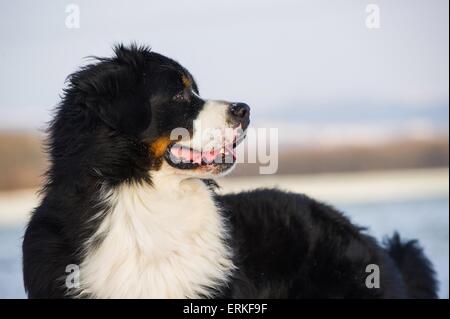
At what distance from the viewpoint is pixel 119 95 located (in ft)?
12.1

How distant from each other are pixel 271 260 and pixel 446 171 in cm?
1028

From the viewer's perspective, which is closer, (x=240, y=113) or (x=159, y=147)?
(x=159, y=147)

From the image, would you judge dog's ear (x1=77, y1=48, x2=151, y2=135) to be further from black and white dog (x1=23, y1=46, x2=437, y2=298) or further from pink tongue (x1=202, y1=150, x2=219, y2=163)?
pink tongue (x1=202, y1=150, x2=219, y2=163)

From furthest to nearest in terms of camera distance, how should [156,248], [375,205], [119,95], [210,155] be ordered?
[375,205] → [210,155] → [119,95] → [156,248]

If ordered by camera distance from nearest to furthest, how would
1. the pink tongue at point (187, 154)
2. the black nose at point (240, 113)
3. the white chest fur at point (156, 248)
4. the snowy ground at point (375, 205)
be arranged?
the white chest fur at point (156, 248) → the pink tongue at point (187, 154) → the black nose at point (240, 113) → the snowy ground at point (375, 205)

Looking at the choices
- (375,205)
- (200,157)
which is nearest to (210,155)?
(200,157)

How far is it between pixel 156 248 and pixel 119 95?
907 millimetres

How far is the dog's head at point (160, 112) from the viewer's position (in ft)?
12.0

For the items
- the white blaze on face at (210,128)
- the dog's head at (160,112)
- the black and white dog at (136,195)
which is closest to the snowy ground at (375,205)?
the black and white dog at (136,195)

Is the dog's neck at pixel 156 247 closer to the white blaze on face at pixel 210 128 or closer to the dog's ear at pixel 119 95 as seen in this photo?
the white blaze on face at pixel 210 128

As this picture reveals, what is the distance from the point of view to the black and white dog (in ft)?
11.6

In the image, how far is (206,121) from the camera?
381 cm

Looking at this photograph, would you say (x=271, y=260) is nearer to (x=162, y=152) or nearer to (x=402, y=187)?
(x=162, y=152)

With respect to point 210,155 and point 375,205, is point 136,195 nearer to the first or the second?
point 210,155
